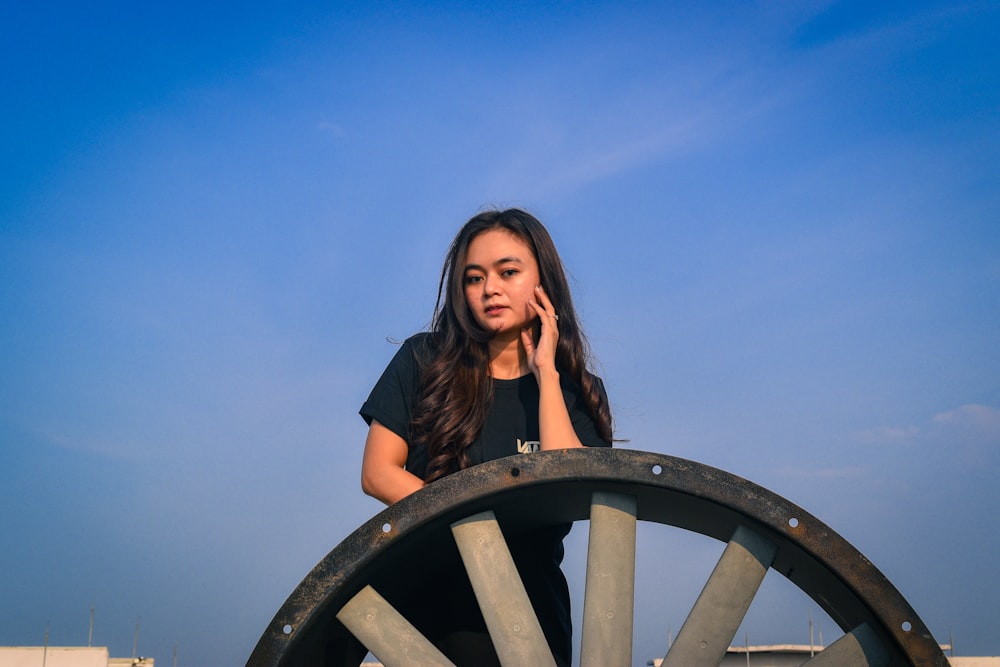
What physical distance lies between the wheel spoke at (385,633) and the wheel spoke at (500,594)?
17 centimetres

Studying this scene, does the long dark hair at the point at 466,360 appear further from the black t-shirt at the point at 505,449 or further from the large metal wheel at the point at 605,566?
the large metal wheel at the point at 605,566

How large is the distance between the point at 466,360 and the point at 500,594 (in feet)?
3.53

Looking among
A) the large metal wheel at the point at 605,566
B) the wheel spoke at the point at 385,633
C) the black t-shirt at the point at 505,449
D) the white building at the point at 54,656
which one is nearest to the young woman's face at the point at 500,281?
the black t-shirt at the point at 505,449

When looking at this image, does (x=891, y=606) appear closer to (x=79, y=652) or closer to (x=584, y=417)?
(x=584, y=417)

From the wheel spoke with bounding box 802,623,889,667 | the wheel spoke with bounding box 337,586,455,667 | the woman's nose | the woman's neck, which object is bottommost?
the wheel spoke with bounding box 802,623,889,667

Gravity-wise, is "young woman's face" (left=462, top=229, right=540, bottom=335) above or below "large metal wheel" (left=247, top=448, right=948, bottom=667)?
above

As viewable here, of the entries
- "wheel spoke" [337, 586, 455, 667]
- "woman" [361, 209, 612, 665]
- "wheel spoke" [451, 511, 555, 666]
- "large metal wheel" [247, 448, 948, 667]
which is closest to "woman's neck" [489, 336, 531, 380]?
"woman" [361, 209, 612, 665]

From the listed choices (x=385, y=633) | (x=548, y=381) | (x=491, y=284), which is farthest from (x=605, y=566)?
(x=491, y=284)

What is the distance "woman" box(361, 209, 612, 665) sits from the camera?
3326 mm

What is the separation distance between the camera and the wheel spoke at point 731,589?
8.71 ft

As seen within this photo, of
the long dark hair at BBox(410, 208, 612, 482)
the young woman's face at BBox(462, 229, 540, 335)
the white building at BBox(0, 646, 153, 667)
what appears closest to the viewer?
the long dark hair at BBox(410, 208, 612, 482)

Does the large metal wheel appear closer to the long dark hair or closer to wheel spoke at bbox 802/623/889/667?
wheel spoke at bbox 802/623/889/667

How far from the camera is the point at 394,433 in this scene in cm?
335

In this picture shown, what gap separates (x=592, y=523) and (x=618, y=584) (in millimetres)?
181
